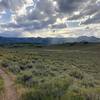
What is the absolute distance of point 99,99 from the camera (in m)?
13.8

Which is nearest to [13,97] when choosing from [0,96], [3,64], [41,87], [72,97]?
[0,96]

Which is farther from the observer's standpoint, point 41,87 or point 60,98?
point 41,87

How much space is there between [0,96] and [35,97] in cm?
311

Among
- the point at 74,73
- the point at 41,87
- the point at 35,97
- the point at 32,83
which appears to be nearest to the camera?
the point at 35,97

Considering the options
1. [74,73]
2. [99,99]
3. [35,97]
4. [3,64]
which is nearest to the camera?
[99,99]

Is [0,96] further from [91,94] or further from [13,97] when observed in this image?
[91,94]

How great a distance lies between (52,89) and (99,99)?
9.20 ft

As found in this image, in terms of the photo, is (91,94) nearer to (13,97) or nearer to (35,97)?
(35,97)

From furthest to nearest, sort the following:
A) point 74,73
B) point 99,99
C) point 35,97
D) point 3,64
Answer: point 3,64 → point 74,73 → point 35,97 → point 99,99

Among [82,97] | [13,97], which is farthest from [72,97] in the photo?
[13,97]

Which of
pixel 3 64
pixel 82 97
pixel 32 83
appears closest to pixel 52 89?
pixel 82 97

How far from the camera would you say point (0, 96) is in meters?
17.3

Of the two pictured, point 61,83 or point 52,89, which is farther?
point 61,83

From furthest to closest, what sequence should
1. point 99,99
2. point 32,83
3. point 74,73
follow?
point 74,73, point 32,83, point 99,99
